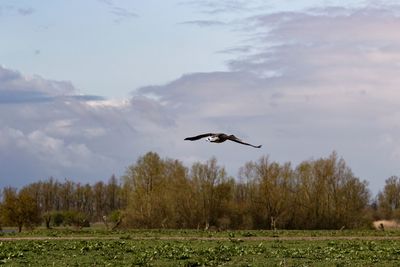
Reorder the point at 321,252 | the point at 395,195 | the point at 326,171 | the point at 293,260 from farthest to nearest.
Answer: the point at 395,195 < the point at 326,171 < the point at 321,252 < the point at 293,260

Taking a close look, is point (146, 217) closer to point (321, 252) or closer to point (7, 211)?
point (7, 211)

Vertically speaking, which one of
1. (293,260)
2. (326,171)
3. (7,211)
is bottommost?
(293,260)

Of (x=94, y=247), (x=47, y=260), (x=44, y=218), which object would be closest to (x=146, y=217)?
(x=44, y=218)

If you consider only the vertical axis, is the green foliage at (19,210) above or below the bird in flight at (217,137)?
above

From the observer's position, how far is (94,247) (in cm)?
3766

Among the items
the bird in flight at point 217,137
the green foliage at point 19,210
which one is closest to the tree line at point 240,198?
the green foliage at point 19,210

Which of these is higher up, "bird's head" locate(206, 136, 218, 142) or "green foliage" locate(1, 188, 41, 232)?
"green foliage" locate(1, 188, 41, 232)

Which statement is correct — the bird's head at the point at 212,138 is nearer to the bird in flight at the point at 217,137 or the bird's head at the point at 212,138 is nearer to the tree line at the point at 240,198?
the bird in flight at the point at 217,137

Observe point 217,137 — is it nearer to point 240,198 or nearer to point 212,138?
point 212,138

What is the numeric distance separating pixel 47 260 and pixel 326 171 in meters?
68.7

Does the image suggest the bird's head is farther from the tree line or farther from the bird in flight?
the tree line

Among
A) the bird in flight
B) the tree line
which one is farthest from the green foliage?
the bird in flight

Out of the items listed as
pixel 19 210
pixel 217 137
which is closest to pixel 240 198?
pixel 19 210

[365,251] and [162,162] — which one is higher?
[162,162]
